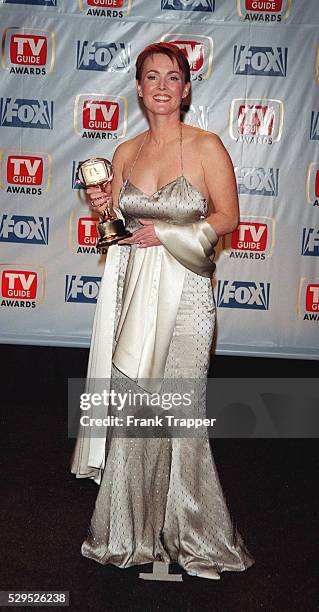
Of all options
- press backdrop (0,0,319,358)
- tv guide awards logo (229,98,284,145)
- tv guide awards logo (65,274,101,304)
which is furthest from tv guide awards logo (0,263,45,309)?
tv guide awards logo (229,98,284,145)

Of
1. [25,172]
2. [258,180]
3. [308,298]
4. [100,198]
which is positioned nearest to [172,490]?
[100,198]

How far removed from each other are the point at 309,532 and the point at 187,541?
76 centimetres

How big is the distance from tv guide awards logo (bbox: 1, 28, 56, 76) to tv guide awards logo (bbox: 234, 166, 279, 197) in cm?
181

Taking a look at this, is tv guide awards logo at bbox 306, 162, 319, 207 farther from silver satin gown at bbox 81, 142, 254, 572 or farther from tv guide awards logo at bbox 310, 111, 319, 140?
silver satin gown at bbox 81, 142, 254, 572

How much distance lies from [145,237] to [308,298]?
410 centimetres

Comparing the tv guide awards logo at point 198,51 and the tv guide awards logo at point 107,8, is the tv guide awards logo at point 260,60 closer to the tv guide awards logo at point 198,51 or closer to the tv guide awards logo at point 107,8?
the tv guide awards logo at point 198,51

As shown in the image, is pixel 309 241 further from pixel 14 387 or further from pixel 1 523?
pixel 1 523

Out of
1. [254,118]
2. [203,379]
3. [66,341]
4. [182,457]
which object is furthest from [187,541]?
[254,118]

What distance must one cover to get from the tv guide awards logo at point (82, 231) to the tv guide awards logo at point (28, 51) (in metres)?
1.20

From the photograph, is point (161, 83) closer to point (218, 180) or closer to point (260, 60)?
point (218, 180)

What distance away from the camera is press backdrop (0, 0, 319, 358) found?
6.55m

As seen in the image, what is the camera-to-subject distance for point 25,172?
6.71m

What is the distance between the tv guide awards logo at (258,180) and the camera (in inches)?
264

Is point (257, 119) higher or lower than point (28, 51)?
lower
